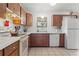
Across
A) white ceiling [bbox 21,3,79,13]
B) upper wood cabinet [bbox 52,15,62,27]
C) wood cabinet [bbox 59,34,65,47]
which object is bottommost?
wood cabinet [bbox 59,34,65,47]

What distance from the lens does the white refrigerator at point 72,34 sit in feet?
22.1

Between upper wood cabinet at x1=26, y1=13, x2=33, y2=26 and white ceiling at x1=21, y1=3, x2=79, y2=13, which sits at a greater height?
white ceiling at x1=21, y1=3, x2=79, y2=13

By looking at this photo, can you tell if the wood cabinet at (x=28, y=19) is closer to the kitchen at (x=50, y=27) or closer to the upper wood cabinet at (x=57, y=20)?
the kitchen at (x=50, y=27)

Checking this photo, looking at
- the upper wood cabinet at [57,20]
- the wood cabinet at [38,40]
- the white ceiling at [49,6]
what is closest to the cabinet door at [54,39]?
the wood cabinet at [38,40]

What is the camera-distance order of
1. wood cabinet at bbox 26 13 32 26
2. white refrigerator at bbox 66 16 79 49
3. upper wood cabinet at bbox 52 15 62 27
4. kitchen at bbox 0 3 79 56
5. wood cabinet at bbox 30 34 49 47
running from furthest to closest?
upper wood cabinet at bbox 52 15 62 27 < wood cabinet at bbox 26 13 32 26 < wood cabinet at bbox 30 34 49 47 < white refrigerator at bbox 66 16 79 49 < kitchen at bbox 0 3 79 56

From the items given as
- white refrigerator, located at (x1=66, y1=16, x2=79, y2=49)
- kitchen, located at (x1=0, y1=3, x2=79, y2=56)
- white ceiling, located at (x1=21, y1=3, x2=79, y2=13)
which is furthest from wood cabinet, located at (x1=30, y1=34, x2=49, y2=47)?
white ceiling, located at (x1=21, y1=3, x2=79, y2=13)

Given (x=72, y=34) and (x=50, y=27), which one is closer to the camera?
(x=72, y=34)

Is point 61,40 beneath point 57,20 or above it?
beneath

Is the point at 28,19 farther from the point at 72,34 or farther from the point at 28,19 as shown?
the point at 72,34

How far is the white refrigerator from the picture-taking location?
6750 mm

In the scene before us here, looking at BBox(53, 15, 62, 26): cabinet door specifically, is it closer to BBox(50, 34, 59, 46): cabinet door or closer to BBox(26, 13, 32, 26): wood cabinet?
BBox(50, 34, 59, 46): cabinet door

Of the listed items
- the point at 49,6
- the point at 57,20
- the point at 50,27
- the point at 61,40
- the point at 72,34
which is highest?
the point at 49,6

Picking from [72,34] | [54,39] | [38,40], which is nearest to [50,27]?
[54,39]

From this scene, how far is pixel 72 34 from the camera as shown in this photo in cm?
685
